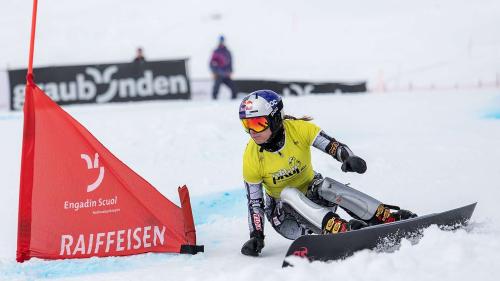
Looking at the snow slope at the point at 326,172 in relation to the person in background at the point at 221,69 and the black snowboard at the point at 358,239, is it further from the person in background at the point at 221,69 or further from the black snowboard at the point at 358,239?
the person in background at the point at 221,69

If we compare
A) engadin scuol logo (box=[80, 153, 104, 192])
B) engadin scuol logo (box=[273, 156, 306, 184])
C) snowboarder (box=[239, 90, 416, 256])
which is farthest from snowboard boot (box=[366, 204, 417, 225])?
engadin scuol logo (box=[80, 153, 104, 192])

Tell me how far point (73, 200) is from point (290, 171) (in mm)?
1891

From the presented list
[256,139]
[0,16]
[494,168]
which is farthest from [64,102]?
[0,16]

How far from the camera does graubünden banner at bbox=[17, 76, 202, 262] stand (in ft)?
20.4

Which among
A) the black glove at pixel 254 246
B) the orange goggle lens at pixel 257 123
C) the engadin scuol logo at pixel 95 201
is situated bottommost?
the black glove at pixel 254 246

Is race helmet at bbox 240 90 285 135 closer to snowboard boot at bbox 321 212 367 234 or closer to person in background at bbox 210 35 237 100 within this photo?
snowboard boot at bbox 321 212 367 234

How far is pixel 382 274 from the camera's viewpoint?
14.8ft

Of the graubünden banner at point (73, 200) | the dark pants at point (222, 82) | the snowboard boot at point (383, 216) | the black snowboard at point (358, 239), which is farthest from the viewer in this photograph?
the dark pants at point (222, 82)

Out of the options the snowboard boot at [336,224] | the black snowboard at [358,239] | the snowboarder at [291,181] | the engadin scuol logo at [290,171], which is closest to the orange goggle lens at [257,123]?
the snowboarder at [291,181]

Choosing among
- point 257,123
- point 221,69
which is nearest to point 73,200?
point 257,123

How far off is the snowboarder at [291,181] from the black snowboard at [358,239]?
0.34 meters

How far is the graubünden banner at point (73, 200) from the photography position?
6207 millimetres

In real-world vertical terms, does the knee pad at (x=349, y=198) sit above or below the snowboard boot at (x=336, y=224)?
above

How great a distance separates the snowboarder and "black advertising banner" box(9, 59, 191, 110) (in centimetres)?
1342
